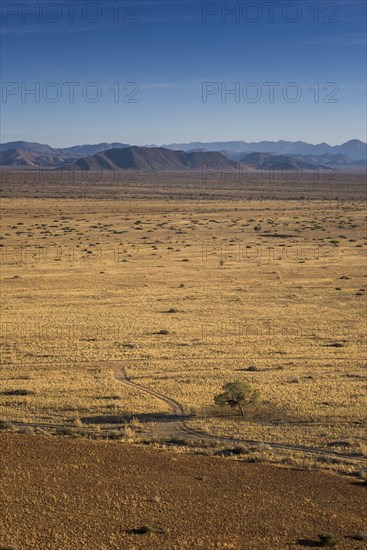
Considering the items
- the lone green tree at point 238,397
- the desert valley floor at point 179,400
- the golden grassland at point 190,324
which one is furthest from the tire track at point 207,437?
the lone green tree at point 238,397

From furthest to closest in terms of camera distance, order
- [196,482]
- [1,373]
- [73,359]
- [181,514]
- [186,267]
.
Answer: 1. [186,267]
2. [73,359]
3. [1,373]
4. [196,482]
5. [181,514]

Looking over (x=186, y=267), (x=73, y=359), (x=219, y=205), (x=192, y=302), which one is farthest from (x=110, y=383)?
(x=219, y=205)

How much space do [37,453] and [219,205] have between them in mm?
103042

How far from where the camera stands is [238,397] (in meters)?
20.4

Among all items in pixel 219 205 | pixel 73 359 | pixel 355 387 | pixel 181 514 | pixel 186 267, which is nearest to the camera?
pixel 181 514

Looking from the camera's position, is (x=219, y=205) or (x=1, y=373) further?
(x=219, y=205)

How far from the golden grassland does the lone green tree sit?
2.36 ft

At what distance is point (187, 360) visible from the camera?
88.3ft

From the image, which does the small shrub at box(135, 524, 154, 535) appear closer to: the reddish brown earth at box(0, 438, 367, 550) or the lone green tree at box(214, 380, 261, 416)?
the reddish brown earth at box(0, 438, 367, 550)

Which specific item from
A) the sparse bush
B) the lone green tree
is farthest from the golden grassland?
the sparse bush

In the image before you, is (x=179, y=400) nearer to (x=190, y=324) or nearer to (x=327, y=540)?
(x=327, y=540)

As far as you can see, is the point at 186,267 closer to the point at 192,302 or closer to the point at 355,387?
the point at 192,302

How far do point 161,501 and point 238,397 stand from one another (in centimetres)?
671

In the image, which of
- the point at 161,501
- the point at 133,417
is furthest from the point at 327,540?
the point at 133,417
